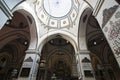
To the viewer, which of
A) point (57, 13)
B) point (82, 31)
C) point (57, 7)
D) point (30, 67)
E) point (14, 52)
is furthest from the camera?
point (14, 52)

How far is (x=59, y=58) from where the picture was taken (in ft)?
47.0

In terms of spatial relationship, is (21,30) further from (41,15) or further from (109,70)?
(109,70)

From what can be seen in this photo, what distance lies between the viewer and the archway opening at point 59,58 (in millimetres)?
12930

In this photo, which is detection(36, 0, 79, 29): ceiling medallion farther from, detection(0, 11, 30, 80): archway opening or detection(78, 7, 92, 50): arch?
detection(0, 11, 30, 80): archway opening

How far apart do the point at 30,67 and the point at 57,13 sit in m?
6.48

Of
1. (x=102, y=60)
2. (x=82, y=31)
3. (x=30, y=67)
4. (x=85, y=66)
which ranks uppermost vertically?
(x=82, y=31)

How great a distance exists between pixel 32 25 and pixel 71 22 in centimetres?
378

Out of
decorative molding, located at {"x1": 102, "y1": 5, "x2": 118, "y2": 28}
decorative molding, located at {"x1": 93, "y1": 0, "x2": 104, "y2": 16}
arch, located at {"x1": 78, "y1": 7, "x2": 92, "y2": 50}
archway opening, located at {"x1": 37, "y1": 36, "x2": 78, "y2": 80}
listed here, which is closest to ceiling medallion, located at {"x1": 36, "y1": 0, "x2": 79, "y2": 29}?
arch, located at {"x1": 78, "y1": 7, "x2": 92, "y2": 50}

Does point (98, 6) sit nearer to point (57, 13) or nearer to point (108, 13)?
point (108, 13)

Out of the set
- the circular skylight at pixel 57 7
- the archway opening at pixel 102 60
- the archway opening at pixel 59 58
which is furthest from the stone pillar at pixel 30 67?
the archway opening at pixel 102 60

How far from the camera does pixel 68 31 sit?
9961mm

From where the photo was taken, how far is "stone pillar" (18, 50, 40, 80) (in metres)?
7.61

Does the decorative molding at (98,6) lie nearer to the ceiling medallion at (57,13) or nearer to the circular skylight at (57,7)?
the ceiling medallion at (57,13)

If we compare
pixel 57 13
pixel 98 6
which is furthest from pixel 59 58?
pixel 98 6
